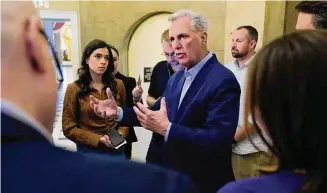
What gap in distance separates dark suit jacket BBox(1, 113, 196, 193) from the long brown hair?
0.30 m

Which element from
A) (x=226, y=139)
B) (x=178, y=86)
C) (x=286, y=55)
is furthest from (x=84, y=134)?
(x=286, y=55)

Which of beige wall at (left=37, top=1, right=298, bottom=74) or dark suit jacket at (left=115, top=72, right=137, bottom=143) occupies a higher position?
beige wall at (left=37, top=1, right=298, bottom=74)

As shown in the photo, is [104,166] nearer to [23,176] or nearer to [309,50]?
[23,176]

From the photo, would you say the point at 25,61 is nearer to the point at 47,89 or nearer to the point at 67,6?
the point at 47,89

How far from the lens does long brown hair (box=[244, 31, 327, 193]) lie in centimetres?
61

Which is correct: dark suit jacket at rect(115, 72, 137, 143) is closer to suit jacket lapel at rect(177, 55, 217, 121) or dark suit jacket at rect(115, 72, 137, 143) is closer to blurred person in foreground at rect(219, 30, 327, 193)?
suit jacket lapel at rect(177, 55, 217, 121)

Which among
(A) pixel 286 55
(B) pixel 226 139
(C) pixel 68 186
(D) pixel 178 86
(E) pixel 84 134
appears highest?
(A) pixel 286 55

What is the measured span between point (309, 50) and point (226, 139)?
848 millimetres

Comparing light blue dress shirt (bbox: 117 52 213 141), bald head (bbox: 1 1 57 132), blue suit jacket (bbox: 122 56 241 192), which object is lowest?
blue suit jacket (bbox: 122 56 241 192)

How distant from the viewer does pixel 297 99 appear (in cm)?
61

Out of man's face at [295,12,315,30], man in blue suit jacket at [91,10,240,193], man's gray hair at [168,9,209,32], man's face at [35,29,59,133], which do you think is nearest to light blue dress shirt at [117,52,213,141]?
man in blue suit jacket at [91,10,240,193]

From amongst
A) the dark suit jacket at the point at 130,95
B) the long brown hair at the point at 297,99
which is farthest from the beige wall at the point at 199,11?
the long brown hair at the point at 297,99

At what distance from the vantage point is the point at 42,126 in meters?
0.43

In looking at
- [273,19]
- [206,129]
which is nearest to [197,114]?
[206,129]
